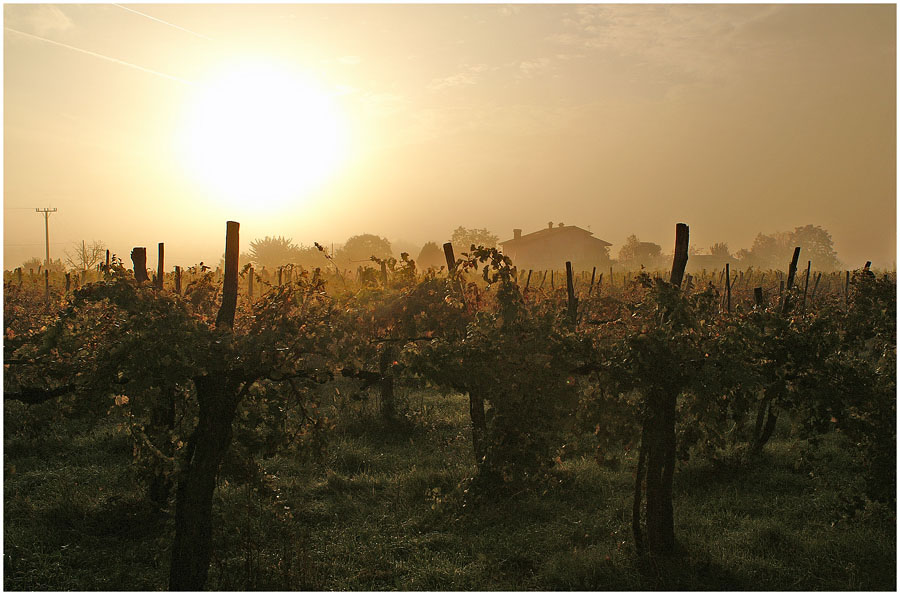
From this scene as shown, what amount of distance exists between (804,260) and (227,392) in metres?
165

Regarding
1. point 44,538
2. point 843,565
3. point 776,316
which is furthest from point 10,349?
point 843,565

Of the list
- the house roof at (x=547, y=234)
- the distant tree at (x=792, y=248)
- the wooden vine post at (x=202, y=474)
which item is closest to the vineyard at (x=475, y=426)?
the wooden vine post at (x=202, y=474)

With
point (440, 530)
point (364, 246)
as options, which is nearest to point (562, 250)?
point (364, 246)

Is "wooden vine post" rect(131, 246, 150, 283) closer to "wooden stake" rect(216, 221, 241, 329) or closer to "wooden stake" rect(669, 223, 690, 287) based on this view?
"wooden stake" rect(216, 221, 241, 329)

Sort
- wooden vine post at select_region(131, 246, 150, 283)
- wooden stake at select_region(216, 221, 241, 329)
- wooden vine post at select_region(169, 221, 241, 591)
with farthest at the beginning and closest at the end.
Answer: wooden vine post at select_region(131, 246, 150, 283)
wooden stake at select_region(216, 221, 241, 329)
wooden vine post at select_region(169, 221, 241, 591)

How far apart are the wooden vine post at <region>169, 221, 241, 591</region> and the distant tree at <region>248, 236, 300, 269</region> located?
93820 mm

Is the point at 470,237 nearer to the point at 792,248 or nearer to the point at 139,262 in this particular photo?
the point at 792,248

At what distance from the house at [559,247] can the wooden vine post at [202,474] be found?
82272 mm

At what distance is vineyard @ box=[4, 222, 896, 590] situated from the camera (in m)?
5.76

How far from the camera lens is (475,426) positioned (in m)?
8.38

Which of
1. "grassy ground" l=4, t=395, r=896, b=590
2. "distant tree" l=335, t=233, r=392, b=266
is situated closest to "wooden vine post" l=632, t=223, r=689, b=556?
"grassy ground" l=4, t=395, r=896, b=590

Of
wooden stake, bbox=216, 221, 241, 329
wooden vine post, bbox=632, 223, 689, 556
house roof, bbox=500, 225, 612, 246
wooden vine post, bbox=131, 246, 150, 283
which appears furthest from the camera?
house roof, bbox=500, 225, 612, 246

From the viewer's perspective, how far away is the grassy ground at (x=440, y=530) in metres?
6.47

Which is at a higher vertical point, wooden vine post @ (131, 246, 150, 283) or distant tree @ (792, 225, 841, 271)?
distant tree @ (792, 225, 841, 271)
